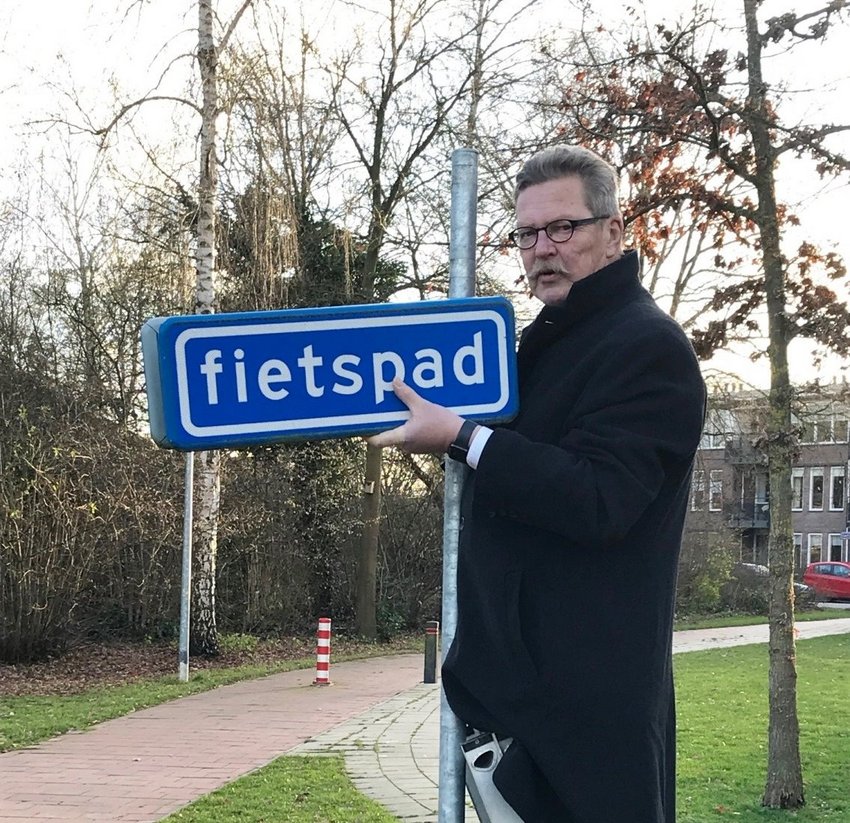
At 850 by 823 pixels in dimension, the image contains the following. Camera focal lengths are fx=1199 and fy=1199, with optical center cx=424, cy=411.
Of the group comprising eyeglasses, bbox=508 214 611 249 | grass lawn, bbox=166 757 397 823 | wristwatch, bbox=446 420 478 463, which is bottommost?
grass lawn, bbox=166 757 397 823

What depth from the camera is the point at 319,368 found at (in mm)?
1800

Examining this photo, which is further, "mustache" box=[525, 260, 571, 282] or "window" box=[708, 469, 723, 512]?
"window" box=[708, 469, 723, 512]

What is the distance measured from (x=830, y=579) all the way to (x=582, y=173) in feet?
136

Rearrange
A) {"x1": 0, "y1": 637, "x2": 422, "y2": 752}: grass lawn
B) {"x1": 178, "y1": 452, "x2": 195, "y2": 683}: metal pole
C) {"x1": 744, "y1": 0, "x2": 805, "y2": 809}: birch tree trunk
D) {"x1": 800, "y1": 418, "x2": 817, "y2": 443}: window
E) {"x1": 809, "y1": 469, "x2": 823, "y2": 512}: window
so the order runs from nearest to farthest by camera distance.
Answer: {"x1": 744, "y1": 0, "x2": 805, "y2": 809}: birch tree trunk
{"x1": 800, "y1": 418, "x2": 817, "y2": 443}: window
{"x1": 0, "y1": 637, "x2": 422, "y2": 752}: grass lawn
{"x1": 178, "y1": 452, "x2": 195, "y2": 683}: metal pole
{"x1": 809, "y1": 469, "x2": 823, "y2": 512}: window

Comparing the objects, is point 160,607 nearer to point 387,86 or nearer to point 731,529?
point 387,86

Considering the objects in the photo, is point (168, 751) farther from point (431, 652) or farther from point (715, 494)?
point (715, 494)

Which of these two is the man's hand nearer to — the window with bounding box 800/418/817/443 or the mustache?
the mustache

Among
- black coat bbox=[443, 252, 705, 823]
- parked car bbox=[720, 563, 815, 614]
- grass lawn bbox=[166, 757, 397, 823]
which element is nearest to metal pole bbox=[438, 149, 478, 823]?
black coat bbox=[443, 252, 705, 823]

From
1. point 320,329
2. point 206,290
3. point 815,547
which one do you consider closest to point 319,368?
point 320,329

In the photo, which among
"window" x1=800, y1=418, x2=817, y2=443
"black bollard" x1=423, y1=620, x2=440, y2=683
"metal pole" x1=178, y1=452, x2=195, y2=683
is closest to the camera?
"window" x1=800, y1=418, x2=817, y2=443

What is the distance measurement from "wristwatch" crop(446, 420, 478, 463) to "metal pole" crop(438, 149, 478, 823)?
5 centimetres

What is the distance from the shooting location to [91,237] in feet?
76.0

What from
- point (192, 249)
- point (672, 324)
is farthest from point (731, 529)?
point (672, 324)

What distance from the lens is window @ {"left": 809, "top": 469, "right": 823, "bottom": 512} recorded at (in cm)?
5678
